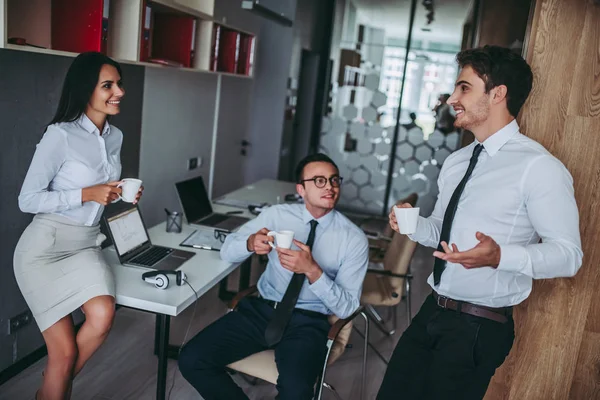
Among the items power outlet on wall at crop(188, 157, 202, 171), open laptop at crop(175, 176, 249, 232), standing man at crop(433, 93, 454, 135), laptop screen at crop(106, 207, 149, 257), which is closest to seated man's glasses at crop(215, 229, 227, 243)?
open laptop at crop(175, 176, 249, 232)

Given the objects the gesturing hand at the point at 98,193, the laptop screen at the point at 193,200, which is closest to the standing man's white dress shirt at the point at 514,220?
the gesturing hand at the point at 98,193

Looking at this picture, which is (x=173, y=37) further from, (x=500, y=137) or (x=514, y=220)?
(x=514, y=220)

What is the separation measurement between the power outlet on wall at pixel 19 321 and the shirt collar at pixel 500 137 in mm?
2407

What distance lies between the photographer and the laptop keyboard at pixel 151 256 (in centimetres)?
267

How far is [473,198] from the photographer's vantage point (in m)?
1.92

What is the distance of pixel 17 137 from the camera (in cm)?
271

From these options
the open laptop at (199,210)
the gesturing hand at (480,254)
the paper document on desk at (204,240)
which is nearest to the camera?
the gesturing hand at (480,254)

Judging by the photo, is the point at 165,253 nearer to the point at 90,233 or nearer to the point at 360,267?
the point at 90,233

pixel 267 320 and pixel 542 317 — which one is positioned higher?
pixel 542 317

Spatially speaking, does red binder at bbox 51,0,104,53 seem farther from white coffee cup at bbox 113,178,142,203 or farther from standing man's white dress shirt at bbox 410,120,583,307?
standing man's white dress shirt at bbox 410,120,583,307

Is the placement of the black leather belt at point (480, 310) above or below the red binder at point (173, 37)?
below

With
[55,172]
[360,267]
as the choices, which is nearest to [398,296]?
[360,267]

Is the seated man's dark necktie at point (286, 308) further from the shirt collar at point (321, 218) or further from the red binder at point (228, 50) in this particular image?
the red binder at point (228, 50)

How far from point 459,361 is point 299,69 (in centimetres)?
574
